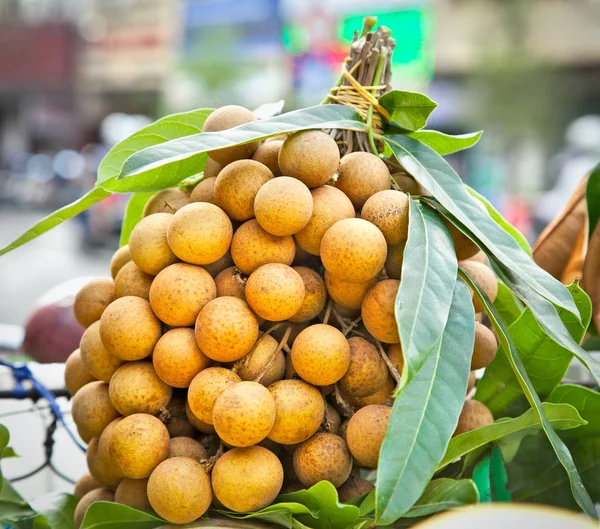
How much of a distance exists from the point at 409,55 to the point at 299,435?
40.5 feet

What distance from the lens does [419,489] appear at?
0.63m

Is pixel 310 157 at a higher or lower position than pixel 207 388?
higher

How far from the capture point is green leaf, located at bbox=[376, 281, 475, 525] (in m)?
0.62

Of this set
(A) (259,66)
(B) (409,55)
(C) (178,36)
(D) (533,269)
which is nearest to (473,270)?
(D) (533,269)

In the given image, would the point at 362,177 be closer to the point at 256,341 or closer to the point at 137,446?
the point at 256,341

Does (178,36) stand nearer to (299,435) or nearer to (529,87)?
(529,87)

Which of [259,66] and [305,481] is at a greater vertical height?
[305,481]

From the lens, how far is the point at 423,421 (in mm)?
667

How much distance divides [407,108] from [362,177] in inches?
5.5

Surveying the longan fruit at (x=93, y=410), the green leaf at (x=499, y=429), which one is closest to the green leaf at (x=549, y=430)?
the green leaf at (x=499, y=429)

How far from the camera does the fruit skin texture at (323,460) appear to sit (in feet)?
2.53

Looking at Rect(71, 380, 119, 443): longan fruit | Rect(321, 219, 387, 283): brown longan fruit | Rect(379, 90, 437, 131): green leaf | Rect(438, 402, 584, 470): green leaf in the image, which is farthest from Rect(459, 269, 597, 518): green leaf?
Rect(71, 380, 119, 443): longan fruit

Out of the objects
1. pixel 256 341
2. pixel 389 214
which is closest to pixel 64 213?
pixel 256 341

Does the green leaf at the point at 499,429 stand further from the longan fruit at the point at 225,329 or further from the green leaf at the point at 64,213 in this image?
the green leaf at the point at 64,213
